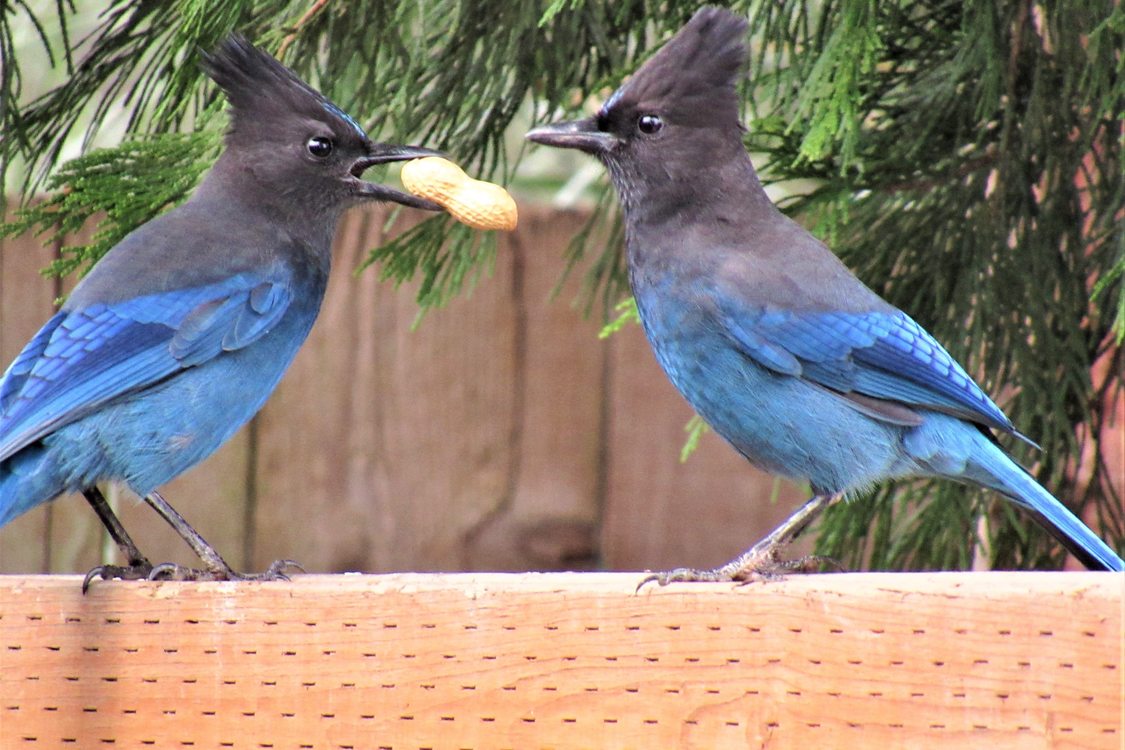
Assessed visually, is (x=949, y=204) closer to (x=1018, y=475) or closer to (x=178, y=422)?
(x=1018, y=475)

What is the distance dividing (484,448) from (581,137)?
6.72ft

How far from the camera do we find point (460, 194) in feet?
8.18

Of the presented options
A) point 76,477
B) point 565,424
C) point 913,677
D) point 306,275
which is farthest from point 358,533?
point 913,677

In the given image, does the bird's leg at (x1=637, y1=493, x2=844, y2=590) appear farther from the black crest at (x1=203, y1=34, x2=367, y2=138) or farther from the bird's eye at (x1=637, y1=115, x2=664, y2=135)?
the black crest at (x1=203, y1=34, x2=367, y2=138)

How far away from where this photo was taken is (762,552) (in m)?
2.20

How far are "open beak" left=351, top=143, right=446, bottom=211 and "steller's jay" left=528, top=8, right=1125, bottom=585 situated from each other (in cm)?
21

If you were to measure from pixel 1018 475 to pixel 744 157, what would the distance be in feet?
2.32

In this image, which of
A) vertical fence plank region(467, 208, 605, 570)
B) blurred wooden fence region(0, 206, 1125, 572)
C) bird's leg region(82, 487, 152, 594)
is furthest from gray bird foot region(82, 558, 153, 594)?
vertical fence plank region(467, 208, 605, 570)

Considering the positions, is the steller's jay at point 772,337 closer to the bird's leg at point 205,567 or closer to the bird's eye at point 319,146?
the bird's eye at point 319,146

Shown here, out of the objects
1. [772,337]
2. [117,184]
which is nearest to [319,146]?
[117,184]

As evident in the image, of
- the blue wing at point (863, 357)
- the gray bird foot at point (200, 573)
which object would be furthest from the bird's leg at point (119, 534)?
the blue wing at point (863, 357)

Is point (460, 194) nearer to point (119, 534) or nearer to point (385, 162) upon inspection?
point (385, 162)

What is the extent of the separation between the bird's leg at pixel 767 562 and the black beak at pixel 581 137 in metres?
0.69

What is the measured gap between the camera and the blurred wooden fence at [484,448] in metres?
4.46
